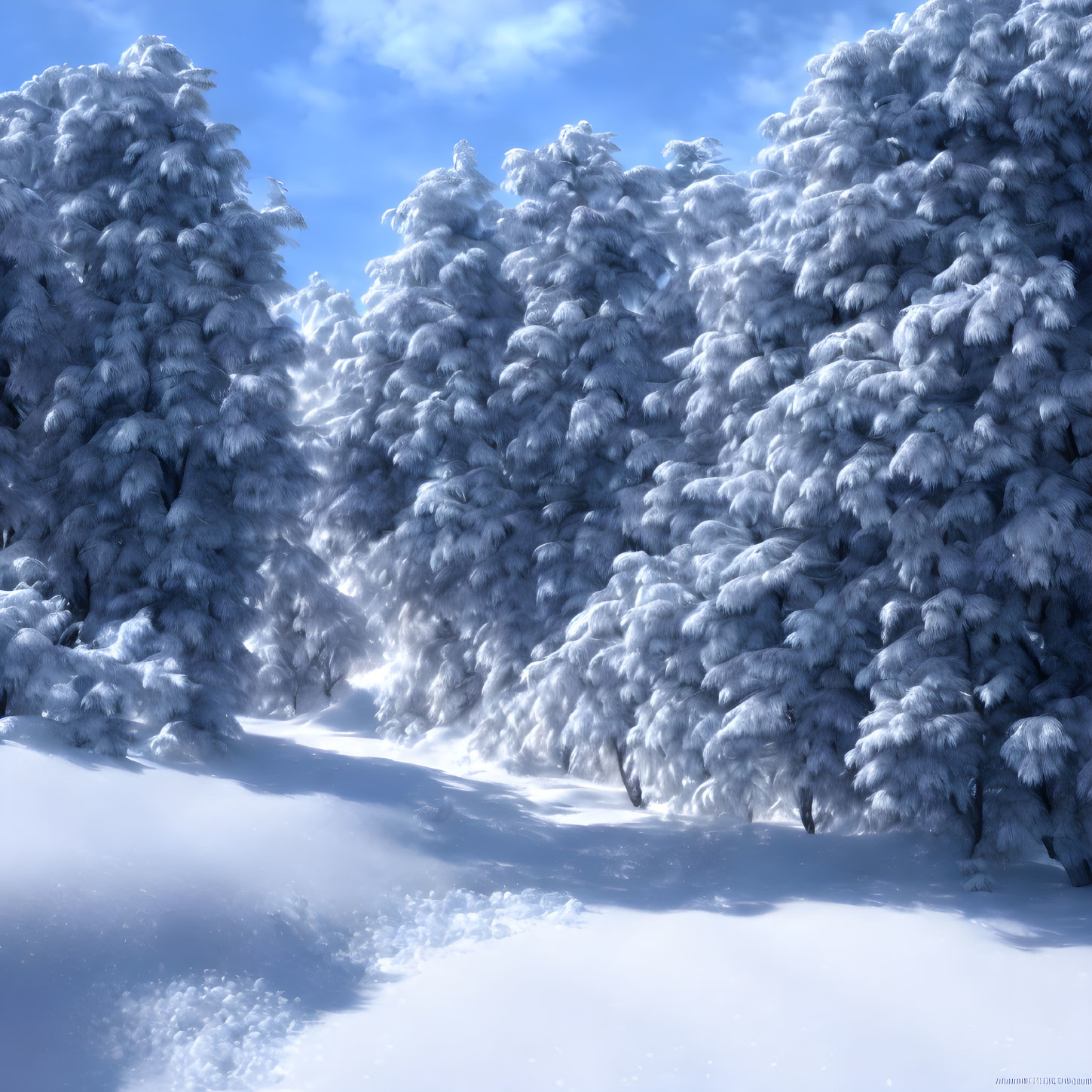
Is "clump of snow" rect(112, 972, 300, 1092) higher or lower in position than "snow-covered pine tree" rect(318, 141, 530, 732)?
lower

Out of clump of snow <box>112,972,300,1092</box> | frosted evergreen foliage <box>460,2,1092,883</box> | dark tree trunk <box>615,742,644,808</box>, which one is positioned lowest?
clump of snow <box>112,972,300,1092</box>

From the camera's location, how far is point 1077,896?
10.8 metres

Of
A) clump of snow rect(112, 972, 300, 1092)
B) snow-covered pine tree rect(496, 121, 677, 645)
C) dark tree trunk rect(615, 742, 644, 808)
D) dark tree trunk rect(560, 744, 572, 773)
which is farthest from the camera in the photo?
dark tree trunk rect(560, 744, 572, 773)

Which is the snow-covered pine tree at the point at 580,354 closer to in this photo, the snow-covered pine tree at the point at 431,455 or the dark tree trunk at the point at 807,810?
the snow-covered pine tree at the point at 431,455

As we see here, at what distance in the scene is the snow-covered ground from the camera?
7582mm

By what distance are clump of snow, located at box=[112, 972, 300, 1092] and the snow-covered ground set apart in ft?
0.08

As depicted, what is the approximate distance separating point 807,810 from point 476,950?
5.21 metres

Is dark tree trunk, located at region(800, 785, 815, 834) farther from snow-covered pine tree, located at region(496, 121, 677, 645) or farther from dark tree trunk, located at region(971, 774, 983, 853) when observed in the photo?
snow-covered pine tree, located at region(496, 121, 677, 645)

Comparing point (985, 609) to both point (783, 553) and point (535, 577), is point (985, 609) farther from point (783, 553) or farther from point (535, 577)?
point (535, 577)

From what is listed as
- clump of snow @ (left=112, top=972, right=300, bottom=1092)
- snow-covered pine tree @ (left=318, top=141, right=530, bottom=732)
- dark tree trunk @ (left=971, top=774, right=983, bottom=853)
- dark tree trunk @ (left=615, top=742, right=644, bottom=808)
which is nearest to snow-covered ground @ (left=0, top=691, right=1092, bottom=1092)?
clump of snow @ (left=112, top=972, right=300, bottom=1092)

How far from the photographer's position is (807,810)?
1312 cm

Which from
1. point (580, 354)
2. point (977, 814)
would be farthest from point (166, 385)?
point (977, 814)

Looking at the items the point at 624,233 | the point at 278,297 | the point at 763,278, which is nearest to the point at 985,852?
the point at 763,278

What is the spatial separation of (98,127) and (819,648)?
13.5m
